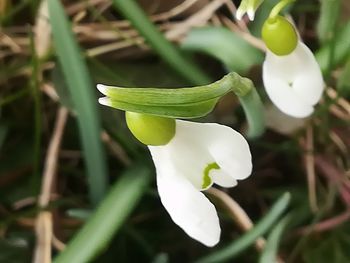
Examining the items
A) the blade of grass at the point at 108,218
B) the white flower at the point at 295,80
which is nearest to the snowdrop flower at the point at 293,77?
the white flower at the point at 295,80

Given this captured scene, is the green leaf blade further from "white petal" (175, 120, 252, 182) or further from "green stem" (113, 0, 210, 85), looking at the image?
"white petal" (175, 120, 252, 182)

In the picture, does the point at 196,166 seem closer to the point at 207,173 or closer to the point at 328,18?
the point at 207,173

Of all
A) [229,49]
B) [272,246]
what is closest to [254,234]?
[272,246]

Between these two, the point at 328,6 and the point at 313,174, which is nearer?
the point at 328,6

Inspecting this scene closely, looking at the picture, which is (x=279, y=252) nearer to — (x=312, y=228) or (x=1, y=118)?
(x=312, y=228)

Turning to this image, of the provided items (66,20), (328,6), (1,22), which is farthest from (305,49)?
(1,22)

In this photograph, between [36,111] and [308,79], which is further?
[36,111]
